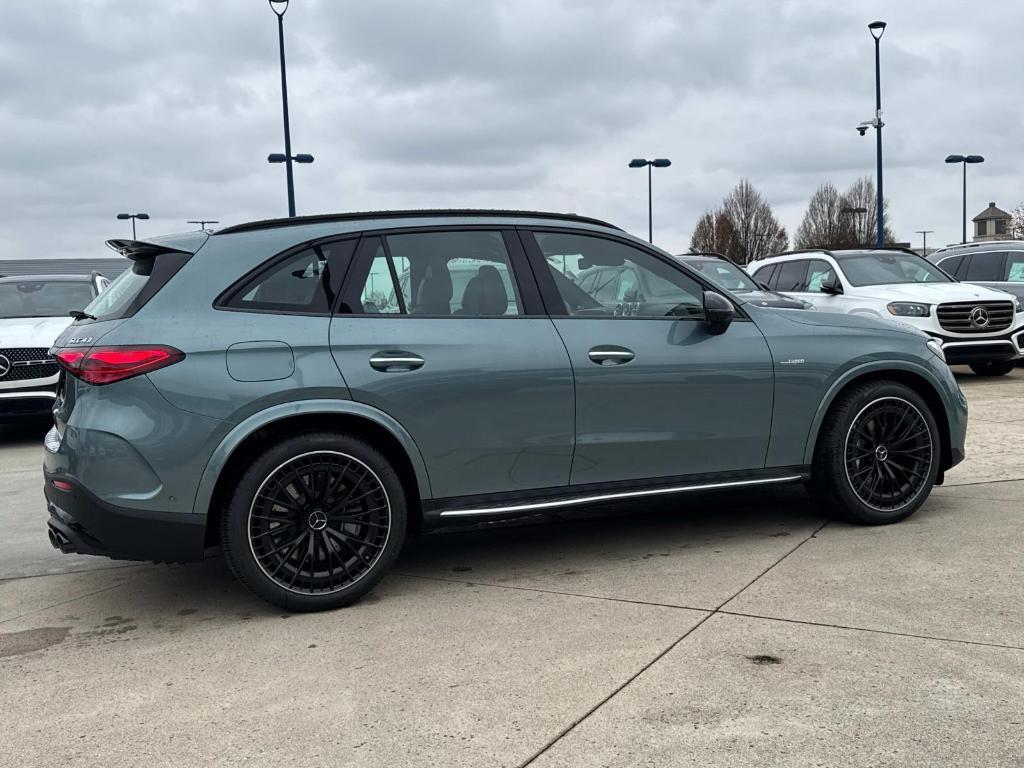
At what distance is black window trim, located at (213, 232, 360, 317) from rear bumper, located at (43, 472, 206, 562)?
34.6 inches

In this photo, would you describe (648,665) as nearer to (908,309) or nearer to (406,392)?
(406,392)

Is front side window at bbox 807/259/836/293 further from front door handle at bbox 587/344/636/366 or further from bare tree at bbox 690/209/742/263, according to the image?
bare tree at bbox 690/209/742/263

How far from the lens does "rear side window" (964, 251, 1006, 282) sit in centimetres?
1438

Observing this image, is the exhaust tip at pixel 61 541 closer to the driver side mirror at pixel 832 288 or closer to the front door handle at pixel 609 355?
the front door handle at pixel 609 355

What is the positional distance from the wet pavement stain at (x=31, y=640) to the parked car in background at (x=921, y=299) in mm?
9360

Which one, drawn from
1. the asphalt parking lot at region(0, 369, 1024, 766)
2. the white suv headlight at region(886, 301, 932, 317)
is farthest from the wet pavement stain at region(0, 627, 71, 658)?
the white suv headlight at region(886, 301, 932, 317)

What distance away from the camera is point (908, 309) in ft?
40.0

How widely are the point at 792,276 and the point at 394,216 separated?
1051 cm

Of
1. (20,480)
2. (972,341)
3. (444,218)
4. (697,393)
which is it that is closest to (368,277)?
(444,218)

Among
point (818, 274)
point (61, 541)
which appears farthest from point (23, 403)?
point (818, 274)

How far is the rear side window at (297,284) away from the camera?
13.7 feet

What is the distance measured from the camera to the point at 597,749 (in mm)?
2854

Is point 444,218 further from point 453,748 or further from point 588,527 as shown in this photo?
point 453,748

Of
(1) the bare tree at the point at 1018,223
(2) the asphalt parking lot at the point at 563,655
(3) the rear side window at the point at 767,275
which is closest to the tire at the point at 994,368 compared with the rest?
(3) the rear side window at the point at 767,275
